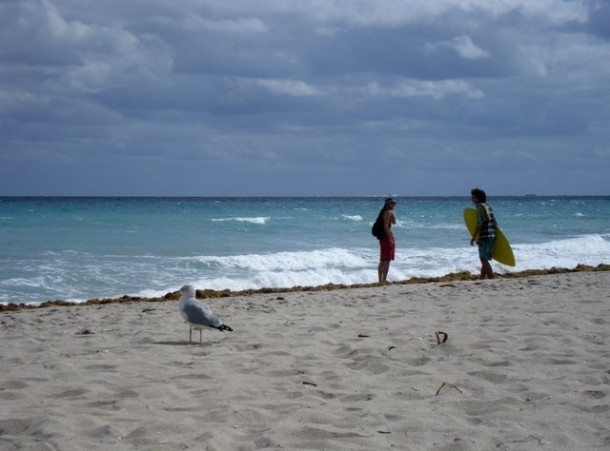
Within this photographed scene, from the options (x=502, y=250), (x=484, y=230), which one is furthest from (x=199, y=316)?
(x=502, y=250)

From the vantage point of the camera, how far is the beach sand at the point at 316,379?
381cm

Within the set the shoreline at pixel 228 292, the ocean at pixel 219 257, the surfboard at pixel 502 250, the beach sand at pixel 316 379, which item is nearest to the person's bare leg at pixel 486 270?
the shoreline at pixel 228 292

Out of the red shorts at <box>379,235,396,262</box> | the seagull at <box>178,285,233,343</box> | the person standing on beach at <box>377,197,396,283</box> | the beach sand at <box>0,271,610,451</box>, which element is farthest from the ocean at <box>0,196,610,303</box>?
the seagull at <box>178,285,233,343</box>

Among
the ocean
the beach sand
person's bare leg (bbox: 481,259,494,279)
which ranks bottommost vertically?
the ocean

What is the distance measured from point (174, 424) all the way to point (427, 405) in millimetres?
1548

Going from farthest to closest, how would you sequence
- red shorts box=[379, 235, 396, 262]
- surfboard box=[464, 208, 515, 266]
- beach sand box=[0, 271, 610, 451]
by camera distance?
surfboard box=[464, 208, 515, 266] → red shorts box=[379, 235, 396, 262] → beach sand box=[0, 271, 610, 451]

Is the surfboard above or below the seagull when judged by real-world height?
above

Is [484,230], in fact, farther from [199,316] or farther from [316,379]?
[316,379]

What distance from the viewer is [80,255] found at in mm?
18703

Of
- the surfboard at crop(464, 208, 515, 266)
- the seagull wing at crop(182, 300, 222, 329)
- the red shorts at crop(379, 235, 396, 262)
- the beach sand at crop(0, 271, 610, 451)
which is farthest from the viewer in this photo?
the surfboard at crop(464, 208, 515, 266)

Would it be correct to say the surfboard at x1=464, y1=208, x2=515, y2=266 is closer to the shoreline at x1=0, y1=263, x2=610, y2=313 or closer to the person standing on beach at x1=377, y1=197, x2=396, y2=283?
the shoreline at x1=0, y1=263, x2=610, y2=313

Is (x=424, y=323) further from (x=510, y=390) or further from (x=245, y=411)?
(x=245, y=411)

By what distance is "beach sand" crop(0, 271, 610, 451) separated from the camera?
381cm

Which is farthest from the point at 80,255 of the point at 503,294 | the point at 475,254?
the point at 503,294
